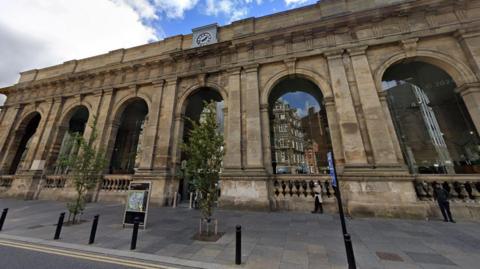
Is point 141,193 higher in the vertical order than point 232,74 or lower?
lower

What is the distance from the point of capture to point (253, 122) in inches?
429

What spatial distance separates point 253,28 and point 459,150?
16.3m

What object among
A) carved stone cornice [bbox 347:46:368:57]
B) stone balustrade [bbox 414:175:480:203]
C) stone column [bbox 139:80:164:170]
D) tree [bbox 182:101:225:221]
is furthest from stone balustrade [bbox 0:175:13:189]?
stone balustrade [bbox 414:175:480:203]

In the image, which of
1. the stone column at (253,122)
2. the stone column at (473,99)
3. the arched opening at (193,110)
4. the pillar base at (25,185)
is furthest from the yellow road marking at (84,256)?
the stone column at (473,99)

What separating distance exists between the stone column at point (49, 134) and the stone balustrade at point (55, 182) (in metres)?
1.26

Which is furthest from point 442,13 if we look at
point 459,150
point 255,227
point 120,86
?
point 120,86

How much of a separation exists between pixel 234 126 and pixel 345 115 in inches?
239

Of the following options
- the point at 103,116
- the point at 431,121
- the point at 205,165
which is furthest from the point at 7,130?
the point at 431,121

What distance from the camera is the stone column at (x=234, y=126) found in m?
10.5

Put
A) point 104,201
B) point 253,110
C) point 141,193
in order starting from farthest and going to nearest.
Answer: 1. point 104,201
2. point 253,110
3. point 141,193

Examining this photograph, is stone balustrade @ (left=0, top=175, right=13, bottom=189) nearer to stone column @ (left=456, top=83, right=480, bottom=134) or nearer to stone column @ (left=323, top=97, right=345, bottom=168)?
stone column @ (left=323, top=97, right=345, bottom=168)

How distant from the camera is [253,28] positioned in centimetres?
1299

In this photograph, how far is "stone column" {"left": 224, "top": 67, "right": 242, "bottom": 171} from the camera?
34.4 feet

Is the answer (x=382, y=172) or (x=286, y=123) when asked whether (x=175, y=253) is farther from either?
(x=286, y=123)
